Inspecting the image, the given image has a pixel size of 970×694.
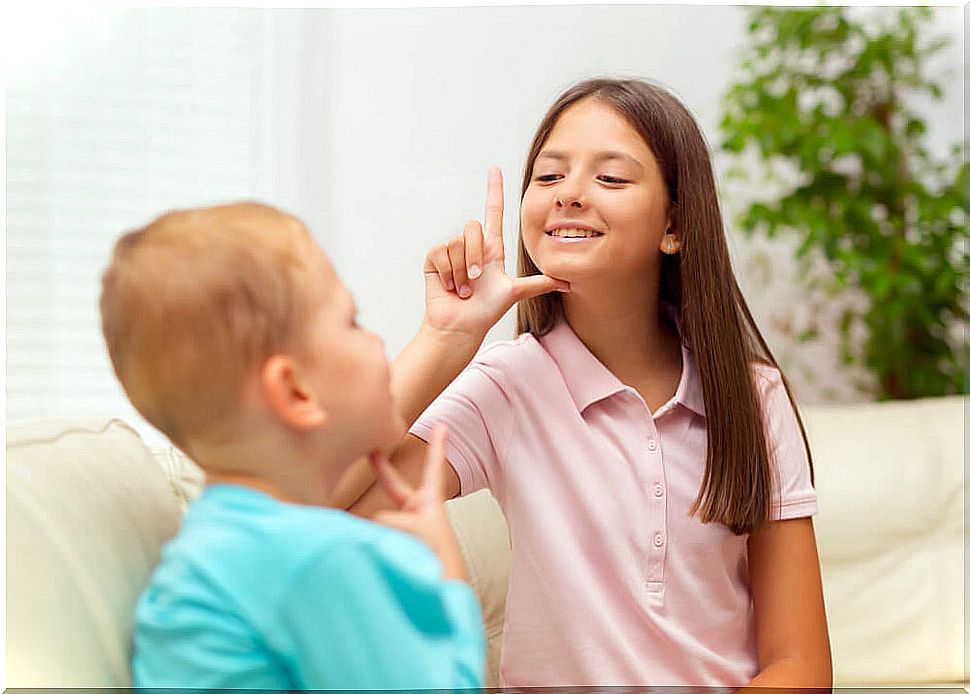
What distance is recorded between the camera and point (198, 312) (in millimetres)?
609

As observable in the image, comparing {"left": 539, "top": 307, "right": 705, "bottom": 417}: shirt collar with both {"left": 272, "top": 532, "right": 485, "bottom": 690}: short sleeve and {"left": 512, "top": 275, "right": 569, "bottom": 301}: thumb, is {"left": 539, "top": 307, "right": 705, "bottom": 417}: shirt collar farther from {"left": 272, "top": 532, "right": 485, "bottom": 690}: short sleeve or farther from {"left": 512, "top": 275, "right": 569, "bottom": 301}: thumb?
{"left": 272, "top": 532, "right": 485, "bottom": 690}: short sleeve

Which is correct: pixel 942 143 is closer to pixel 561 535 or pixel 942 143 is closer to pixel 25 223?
pixel 561 535

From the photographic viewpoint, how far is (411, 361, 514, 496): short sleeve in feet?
3.40

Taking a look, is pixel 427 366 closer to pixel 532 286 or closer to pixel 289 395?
pixel 532 286

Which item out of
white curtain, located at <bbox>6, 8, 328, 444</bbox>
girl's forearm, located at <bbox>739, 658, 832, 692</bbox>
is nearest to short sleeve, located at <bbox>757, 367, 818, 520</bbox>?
girl's forearm, located at <bbox>739, 658, 832, 692</bbox>

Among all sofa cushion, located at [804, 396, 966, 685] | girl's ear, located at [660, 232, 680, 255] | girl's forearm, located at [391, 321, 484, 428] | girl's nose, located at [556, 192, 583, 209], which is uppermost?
girl's nose, located at [556, 192, 583, 209]

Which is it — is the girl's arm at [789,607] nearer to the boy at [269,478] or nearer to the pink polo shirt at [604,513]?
the pink polo shirt at [604,513]

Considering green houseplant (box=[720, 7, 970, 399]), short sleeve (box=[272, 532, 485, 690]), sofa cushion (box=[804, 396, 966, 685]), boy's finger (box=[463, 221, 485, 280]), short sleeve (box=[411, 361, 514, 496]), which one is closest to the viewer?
short sleeve (box=[272, 532, 485, 690])

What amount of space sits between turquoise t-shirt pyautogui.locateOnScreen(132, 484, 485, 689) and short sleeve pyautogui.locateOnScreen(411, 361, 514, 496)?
0.41m

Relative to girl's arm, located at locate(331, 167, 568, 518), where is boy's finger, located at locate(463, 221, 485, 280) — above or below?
above

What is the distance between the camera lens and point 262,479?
2.14ft

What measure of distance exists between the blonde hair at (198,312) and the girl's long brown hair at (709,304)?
1.57ft

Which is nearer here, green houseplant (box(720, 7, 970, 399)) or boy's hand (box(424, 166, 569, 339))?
boy's hand (box(424, 166, 569, 339))

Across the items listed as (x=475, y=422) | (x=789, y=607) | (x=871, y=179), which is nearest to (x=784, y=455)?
(x=789, y=607)
